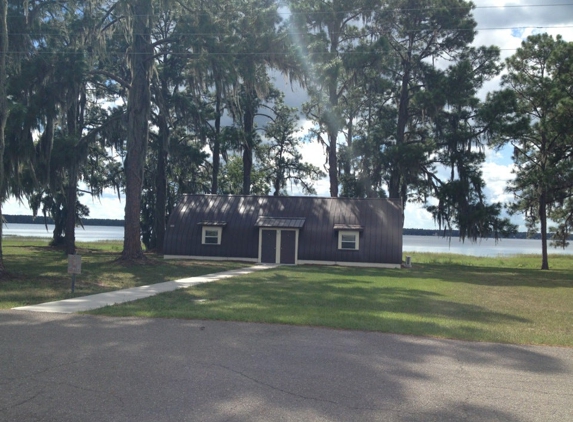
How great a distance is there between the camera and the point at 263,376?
651 centimetres

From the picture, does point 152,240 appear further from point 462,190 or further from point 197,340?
point 197,340

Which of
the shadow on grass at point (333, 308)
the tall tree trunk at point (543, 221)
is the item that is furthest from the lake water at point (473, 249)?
the shadow on grass at point (333, 308)

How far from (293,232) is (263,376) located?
23.8 metres

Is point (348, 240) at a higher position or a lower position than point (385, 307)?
higher

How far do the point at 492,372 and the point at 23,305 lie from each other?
29.8ft

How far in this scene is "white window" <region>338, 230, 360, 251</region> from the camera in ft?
98.1

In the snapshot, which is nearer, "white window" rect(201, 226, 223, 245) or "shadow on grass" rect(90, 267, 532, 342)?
"shadow on grass" rect(90, 267, 532, 342)

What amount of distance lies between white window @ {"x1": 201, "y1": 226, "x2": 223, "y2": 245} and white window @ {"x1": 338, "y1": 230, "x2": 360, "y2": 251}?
6.64 metres

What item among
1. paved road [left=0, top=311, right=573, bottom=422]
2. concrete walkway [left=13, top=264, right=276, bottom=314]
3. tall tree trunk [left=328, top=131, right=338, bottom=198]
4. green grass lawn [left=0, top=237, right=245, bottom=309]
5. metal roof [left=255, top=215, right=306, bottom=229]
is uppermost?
tall tree trunk [left=328, top=131, right=338, bottom=198]

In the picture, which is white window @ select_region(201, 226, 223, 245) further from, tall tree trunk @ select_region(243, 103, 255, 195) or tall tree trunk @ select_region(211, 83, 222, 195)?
tall tree trunk @ select_region(243, 103, 255, 195)

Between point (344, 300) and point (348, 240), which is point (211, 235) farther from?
point (344, 300)

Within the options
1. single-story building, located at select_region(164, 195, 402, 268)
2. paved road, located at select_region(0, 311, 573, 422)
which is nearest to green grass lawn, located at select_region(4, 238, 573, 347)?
paved road, located at select_region(0, 311, 573, 422)

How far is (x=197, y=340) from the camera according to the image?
8.34 metres

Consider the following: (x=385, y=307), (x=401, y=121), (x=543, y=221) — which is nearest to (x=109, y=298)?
(x=385, y=307)
